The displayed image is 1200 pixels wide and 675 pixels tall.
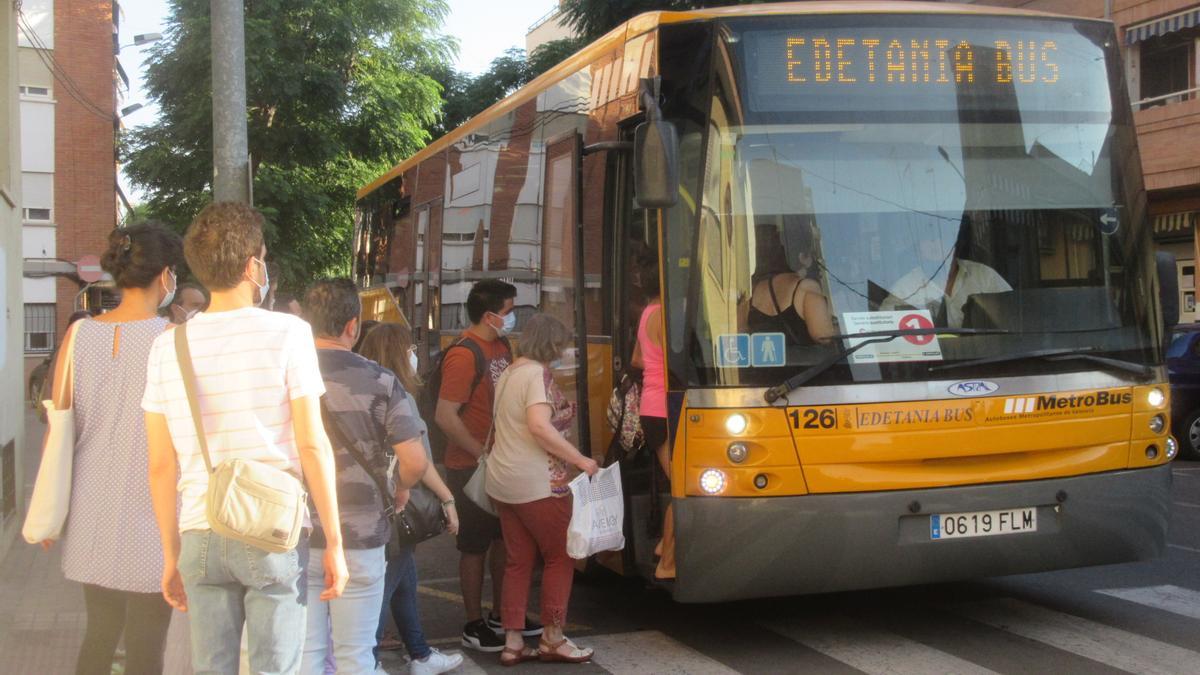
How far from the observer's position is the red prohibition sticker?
238 inches

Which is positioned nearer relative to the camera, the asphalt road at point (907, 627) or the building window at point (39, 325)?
the asphalt road at point (907, 627)

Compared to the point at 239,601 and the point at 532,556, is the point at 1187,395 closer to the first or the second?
the point at 532,556

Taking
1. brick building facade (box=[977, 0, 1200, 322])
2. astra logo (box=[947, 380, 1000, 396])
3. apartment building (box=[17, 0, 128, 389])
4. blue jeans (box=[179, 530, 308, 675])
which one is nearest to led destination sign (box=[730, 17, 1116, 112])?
astra logo (box=[947, 380, 1000, 396])

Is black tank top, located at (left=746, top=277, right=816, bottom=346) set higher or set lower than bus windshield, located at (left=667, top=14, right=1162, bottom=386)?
lower

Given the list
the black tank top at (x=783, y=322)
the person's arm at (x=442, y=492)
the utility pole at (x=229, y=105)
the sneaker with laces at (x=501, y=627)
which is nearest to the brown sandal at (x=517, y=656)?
the sneaker with laces at (x=501, y=627)

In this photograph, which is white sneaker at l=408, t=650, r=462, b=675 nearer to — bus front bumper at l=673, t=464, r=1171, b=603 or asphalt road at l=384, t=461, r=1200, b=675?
asphalt road at l=384, t=461, r=1200, b=675

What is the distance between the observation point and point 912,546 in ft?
19.6

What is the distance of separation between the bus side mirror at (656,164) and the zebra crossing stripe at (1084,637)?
2.85 m

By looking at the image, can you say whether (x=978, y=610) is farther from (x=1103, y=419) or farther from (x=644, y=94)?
(x=644, y=94)

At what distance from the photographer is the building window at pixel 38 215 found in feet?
122

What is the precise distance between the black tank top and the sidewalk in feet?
9.35

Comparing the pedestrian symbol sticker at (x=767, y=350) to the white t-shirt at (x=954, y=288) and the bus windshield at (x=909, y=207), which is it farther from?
the white t-shirt at (x=954, y=288)

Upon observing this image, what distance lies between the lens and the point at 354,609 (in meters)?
4.59

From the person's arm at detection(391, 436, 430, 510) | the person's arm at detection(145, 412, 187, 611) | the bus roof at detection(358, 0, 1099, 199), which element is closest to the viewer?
the person's arm at detection(145, 412, 187, 611)
